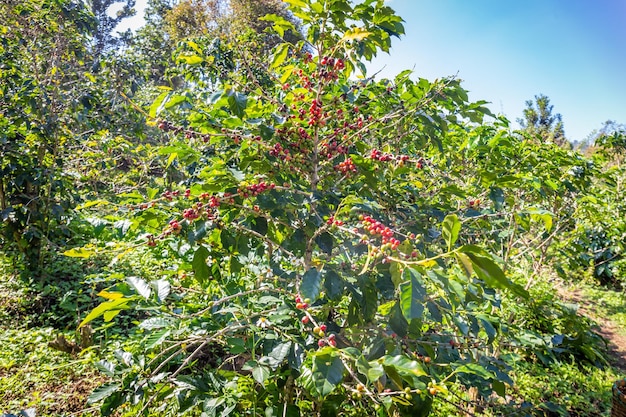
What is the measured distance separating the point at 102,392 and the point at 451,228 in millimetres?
1317

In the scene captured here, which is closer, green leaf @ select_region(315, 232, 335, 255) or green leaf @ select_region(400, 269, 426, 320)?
green leaf @ select_region(400, 269, 426, 320)

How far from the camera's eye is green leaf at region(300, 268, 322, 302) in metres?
1.13

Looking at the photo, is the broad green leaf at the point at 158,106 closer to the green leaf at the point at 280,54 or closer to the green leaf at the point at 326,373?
the green leaf at the point at 280,54

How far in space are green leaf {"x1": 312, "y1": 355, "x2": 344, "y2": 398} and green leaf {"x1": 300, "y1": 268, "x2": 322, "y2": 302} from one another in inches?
8.6

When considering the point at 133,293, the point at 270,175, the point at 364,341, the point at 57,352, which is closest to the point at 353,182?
the point at 270,175

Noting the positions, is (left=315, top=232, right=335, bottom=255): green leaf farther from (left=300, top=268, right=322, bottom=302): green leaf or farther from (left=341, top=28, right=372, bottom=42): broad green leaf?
(left=341, top=28, right=372, bottom=42): broad green leaf

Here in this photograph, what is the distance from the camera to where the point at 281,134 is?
5.07 feet

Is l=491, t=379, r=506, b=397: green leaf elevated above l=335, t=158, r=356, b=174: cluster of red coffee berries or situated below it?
below

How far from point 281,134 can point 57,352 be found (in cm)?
283

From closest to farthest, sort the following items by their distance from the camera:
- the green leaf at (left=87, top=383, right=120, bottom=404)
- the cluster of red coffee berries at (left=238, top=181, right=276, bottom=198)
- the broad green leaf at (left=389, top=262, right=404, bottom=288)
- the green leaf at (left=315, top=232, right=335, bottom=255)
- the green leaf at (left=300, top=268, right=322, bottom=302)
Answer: the broad green leaf at (left=389, top=262, right=404, bottom=288)
the green leaf at (left=300, top=268, right=322, bottom=302)
the green leaf at (left=87, top=383, right=120, bottom=404)
the cluster of red coffee berries at (left=238, top=181, right=276, bottom=198)
the green leaf at (left=315, top=232, right=335, bottom=255)

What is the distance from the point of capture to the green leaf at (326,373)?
89cm

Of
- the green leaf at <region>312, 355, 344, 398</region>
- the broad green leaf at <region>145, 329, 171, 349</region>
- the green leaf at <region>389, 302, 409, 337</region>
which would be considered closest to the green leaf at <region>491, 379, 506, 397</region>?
the green leaf at <region>389, 302, 409, 337</region>

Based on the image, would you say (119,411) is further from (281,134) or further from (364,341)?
(281,134)

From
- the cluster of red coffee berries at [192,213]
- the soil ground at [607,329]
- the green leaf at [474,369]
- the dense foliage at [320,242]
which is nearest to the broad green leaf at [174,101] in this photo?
the dense foliage at [320,242]
